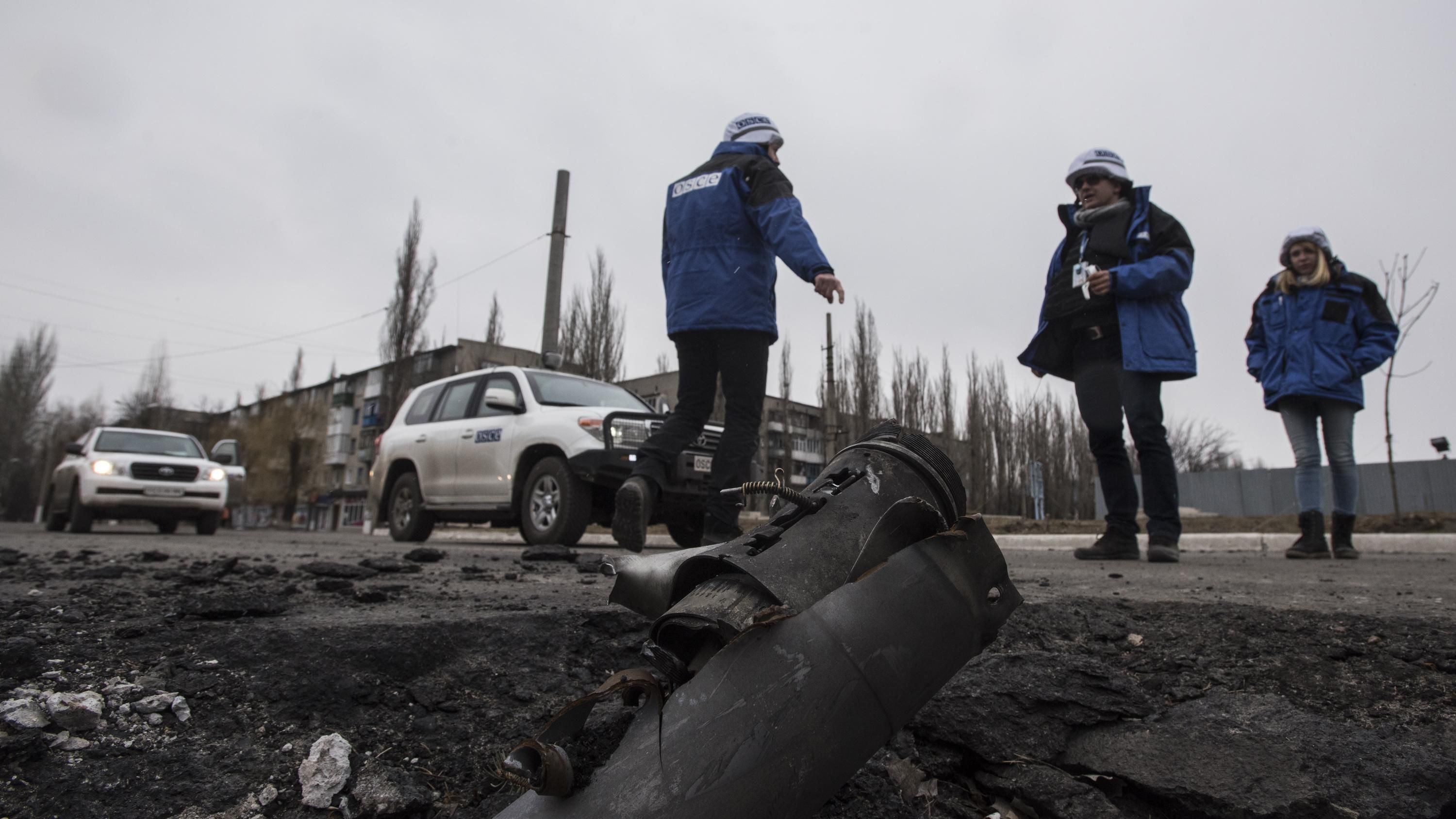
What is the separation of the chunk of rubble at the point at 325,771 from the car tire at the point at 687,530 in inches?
208

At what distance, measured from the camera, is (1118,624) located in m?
1.86

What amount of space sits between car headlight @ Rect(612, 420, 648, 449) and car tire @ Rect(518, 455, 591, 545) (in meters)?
0.39

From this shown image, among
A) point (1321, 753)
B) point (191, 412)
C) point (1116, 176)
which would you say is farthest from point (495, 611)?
point (191, 412)

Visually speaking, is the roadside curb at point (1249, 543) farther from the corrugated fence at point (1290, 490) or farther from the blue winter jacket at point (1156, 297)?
the corrugated fence at point (1290, 490)

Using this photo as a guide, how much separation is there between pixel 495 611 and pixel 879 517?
3.87 feet

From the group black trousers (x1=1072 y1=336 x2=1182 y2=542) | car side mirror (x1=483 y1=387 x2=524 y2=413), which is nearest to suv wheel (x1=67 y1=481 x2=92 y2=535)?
car side mirror (x1=483 y1=387 x2=524 y2=413)

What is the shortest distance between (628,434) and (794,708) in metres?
5.45

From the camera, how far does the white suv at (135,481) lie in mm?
10312

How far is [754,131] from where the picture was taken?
12.3ft

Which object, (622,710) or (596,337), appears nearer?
(622,710)

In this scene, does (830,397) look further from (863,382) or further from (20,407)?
(20,407)

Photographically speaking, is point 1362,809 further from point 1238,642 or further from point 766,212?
point 766,212

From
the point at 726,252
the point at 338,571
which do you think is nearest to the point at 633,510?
the point at 726,252

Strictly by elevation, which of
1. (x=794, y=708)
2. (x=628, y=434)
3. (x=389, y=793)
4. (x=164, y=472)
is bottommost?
(x=389, y=793)
